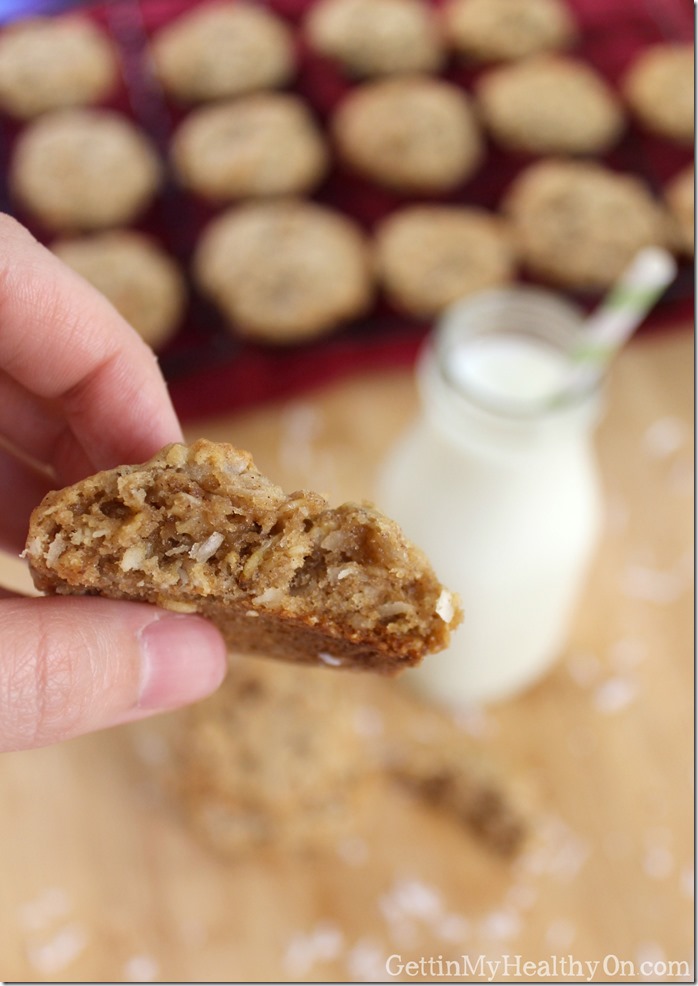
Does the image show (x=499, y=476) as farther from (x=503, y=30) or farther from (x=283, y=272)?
(x=503, y=30)

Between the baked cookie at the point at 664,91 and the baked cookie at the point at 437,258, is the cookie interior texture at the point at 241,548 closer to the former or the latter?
the baked cookie at the point at 437,258

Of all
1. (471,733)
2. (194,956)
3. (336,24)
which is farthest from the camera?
(336,24)

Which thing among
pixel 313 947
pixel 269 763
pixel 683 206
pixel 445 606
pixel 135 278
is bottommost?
pixel 313 947

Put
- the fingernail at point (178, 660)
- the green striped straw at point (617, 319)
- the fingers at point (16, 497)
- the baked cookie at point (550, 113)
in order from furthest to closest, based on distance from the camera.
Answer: the baked cookie at point (550, 113) < the green striped straw at point (617, 319) < the fingers at point (16, 497) < the fingernail at point (178, 660)

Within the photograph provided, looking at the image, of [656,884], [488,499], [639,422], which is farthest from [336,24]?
[656,884]

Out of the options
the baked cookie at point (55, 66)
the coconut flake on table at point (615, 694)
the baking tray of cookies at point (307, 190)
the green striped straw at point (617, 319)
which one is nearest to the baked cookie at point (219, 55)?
the baking tray of cookies at point (307, 190)

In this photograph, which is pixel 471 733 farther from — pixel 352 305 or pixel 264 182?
pixel 264 182

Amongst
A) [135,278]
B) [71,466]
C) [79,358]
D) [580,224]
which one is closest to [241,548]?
[79,358]

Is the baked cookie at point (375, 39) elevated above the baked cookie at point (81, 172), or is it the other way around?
the baked cookie at point (375, 39)
